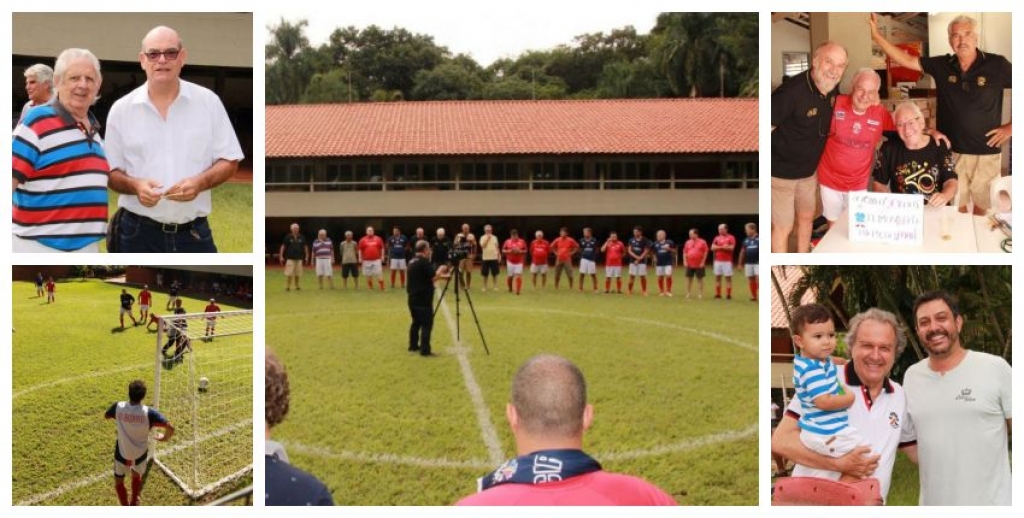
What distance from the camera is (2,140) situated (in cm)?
329

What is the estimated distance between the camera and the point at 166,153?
343cm

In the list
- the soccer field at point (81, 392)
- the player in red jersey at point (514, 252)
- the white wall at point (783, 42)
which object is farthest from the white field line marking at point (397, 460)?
the player in red jersey at point (514, 252)

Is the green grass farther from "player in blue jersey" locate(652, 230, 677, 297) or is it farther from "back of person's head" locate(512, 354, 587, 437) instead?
"player in blue jersey" locate(652, 230, 677, 297)

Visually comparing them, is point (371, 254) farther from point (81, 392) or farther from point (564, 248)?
point (81, 392)

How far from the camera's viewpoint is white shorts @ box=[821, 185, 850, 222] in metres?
3.47

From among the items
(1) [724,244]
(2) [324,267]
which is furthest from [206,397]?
(1) [724,244]

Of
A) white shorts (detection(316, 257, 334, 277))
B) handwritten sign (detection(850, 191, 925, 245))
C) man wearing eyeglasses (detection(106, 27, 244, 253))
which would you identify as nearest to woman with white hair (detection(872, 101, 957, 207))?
→ handwritten sign (detection(850, 191, 925, 245))

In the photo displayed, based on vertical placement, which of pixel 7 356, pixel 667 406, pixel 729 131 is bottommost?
pixel 667 406

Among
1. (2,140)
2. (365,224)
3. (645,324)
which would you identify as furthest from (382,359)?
(2,140)

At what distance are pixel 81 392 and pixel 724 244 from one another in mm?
4877

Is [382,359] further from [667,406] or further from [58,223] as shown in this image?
[58,223]

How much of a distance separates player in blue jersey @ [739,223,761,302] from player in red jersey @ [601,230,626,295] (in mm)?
983

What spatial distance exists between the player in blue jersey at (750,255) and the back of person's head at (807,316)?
2.95 m

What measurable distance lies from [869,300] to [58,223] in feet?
10.1
